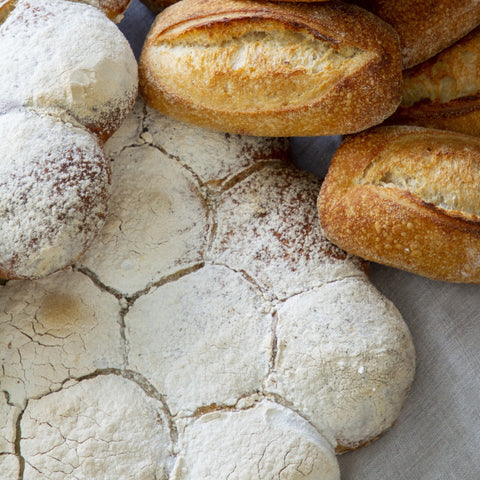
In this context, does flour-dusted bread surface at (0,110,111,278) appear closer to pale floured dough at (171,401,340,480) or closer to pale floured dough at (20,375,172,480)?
pale floured dough at (20,375,172,480)

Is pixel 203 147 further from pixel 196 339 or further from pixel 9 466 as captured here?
pixel 9 466

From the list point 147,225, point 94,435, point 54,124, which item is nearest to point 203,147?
point 147,225

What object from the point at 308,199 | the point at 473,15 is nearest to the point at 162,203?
the point at 308,199

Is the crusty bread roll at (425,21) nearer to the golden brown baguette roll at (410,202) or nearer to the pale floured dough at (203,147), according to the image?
the golden brown baguette roll at (410,202)

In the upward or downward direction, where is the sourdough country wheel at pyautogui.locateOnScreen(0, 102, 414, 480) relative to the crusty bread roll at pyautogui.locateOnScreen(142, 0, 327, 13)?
downward

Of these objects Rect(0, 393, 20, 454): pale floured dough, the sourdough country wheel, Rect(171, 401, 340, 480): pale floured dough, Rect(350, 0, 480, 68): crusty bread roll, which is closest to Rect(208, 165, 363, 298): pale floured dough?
the sourdough country wheel

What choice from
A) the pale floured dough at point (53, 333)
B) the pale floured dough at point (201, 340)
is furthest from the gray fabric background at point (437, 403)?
the pale floured dough at point (53, 333)
